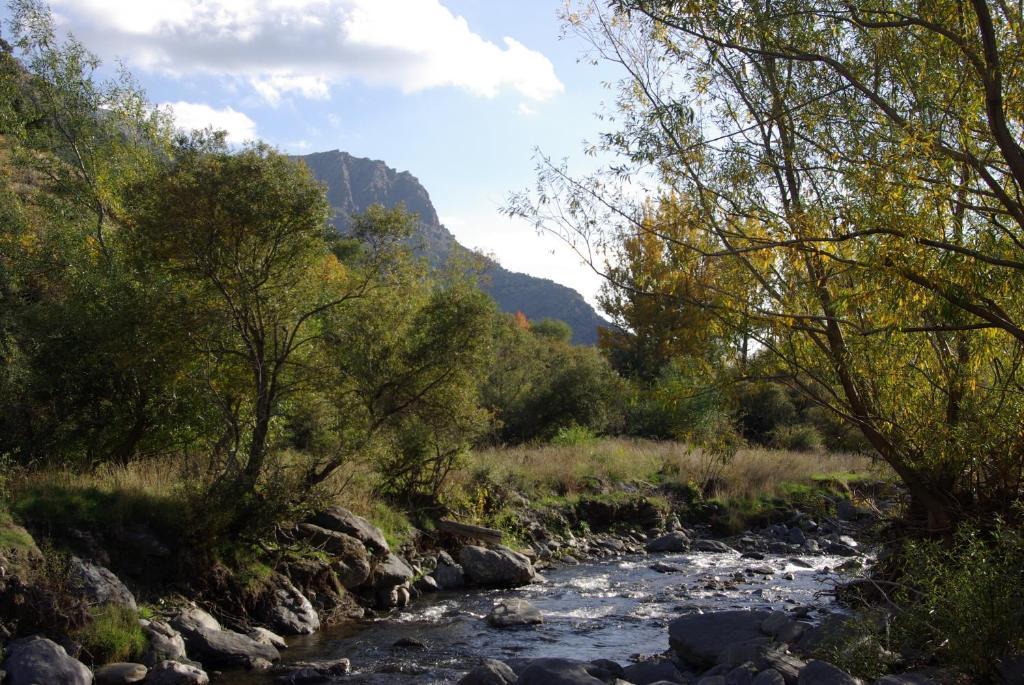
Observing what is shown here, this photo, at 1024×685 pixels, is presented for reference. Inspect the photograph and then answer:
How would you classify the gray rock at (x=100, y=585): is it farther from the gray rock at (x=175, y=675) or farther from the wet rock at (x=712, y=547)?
the wet rock at (x=712, y=547)

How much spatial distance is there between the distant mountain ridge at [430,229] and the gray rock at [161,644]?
827 cm

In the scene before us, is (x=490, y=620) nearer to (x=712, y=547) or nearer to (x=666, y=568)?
(x=666, y=568)

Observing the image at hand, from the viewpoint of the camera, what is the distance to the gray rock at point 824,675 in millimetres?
8062

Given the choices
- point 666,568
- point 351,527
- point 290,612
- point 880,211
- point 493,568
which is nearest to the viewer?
point 880,211

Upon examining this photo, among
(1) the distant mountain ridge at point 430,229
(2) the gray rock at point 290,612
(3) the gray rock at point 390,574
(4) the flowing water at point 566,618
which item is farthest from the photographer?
(1) the distant mountain ridge at point 430,229

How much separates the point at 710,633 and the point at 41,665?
7933 mm

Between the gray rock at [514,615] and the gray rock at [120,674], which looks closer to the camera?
the gray rock at [120,674]

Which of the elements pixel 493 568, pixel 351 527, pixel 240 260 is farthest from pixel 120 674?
pixel 493 568

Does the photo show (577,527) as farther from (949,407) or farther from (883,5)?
(883,5)

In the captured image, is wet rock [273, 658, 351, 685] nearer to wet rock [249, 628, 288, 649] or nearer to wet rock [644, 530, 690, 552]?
wet rock [249, 628, 288, 649]

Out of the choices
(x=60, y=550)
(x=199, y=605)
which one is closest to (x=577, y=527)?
(x=199, y=605)

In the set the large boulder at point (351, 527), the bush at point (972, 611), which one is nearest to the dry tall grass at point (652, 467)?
the large boulder at point (351, 527)

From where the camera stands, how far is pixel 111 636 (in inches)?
407

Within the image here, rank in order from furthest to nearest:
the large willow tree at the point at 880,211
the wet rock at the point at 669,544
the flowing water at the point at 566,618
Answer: the wet rock at the point at 669,544
the flowing water at the point at 566,618
the large willow tree at the point at 880,211
